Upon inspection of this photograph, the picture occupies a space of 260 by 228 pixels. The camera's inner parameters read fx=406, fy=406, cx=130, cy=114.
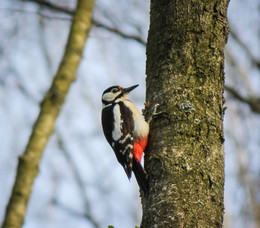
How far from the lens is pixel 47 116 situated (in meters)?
4.04

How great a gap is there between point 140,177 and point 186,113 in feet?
2.17

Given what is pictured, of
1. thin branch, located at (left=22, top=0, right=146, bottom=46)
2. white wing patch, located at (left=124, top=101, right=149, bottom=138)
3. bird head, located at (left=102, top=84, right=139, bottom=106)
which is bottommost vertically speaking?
white wing patch, located at (left=124, top=101, right=149, bottom=138)

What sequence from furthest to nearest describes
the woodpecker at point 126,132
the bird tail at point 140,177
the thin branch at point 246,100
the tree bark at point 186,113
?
the thin branch at point 246,100
the woodpecker at point 126,132
the bird tail at point 140,177
the tree bark at point 186,113

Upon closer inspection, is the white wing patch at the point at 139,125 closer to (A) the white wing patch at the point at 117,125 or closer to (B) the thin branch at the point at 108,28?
(A) the white wing patch at the point at 117,125

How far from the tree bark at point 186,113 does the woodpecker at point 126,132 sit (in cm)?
40

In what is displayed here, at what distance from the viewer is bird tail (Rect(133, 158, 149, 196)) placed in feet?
9.29

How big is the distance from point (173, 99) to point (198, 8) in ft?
2.39

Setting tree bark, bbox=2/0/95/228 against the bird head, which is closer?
tree bark, bbox=2/0/95/228

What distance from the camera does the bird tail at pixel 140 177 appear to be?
283 centimetres

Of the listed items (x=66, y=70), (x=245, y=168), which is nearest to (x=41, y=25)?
(x=66, y=70)

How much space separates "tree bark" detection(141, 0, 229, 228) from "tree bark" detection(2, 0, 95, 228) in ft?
3.86

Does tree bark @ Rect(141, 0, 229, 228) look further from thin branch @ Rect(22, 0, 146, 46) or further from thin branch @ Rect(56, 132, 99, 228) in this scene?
thin branch @ Rect(56, 132, 99, 228)

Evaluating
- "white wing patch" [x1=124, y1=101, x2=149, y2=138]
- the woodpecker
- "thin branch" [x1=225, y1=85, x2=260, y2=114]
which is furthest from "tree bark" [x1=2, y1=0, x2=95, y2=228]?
"thin branch" [x1=225, y1=85, x2=260, y2=114]

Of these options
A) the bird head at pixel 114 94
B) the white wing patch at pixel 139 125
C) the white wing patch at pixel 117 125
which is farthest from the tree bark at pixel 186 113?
the bird head at pixel 114 94
